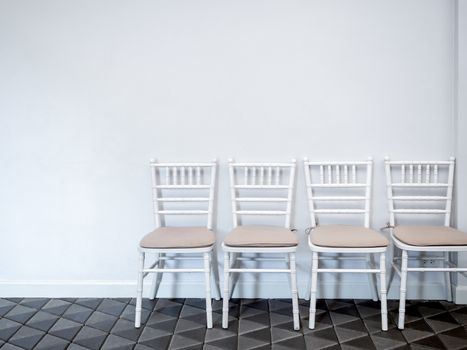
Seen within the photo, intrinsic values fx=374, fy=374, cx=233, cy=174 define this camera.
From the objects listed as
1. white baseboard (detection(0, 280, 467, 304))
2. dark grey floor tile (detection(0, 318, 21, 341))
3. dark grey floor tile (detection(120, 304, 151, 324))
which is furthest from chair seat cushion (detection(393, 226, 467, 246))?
dark grey floor tile (detection(0, 318, 21, 341))

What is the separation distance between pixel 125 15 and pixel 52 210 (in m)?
1.38

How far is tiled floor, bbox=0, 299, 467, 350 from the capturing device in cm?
196

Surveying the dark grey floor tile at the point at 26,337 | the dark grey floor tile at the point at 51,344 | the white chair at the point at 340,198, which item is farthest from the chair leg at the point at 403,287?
the dark grey floor tile at the point at 26,337

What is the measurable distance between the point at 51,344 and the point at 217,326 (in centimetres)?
89

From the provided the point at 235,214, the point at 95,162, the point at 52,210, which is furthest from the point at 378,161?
the point at 52,210

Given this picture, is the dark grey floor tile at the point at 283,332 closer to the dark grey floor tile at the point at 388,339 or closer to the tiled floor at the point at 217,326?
the tiled floor at the point at 217,326

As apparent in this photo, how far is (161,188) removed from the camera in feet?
8.07

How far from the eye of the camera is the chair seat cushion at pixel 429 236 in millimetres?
1981

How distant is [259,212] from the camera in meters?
2.35

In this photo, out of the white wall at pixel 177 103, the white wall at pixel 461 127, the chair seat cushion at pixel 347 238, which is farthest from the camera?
the white wall at pixel 177 103

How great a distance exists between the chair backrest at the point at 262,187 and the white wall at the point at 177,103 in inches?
3.5

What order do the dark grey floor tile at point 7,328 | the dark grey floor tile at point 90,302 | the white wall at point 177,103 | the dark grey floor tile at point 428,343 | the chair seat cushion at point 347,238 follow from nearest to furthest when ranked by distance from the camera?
the dark grey floor tile at point 428,343 < the chair seat cushion at point 347,238 < the dark grey floor tile at point 7,328 < the white wall at point 177,103 < the dark grey floor tile at point 90,302

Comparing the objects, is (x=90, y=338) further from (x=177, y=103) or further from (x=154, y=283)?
(x=177, y=103)

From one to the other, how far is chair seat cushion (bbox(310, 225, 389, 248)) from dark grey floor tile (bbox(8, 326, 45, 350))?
5.27ft
